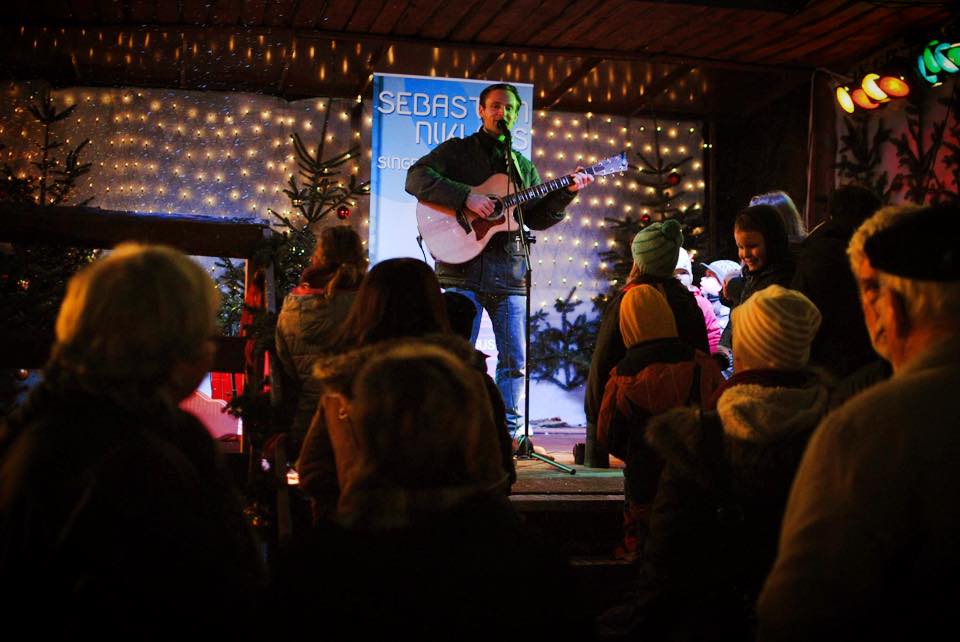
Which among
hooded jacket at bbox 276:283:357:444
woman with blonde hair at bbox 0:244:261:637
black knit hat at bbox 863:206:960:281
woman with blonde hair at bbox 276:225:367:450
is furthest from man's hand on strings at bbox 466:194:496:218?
black knit hat at bbox 863:206:960:281

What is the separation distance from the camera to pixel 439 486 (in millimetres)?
2074

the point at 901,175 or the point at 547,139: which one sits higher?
the point at 547,139

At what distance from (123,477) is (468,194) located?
4345 mm

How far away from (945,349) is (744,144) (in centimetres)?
952

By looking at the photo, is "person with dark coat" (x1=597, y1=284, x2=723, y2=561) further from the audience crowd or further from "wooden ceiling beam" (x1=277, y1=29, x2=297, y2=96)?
"wooden ceiling beam" (x1=277, y1=29, x2=297, y2=96)

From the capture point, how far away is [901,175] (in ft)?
25.5

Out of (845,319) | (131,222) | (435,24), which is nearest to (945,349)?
(845,319)

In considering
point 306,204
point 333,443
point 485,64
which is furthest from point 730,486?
point 306,204

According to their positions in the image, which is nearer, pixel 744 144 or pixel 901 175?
pixel 901 175

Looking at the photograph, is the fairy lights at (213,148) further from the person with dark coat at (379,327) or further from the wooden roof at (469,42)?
the person with dark coat at (379,327)

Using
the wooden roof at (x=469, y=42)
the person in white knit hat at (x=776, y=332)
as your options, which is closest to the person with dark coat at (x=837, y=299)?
the person in white knit hat at (x=776, y=332)

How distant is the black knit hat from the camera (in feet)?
4.83

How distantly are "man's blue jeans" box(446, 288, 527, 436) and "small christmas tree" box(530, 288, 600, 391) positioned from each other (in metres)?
4.51

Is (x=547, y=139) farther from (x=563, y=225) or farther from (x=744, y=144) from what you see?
(x=744, y=144)
